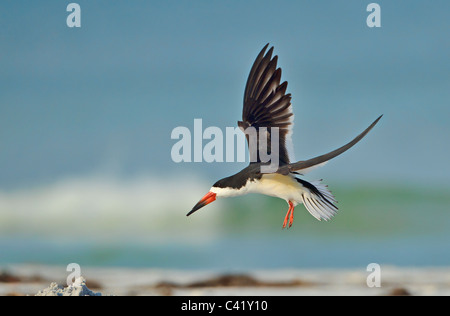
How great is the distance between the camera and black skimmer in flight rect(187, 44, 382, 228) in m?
5.17

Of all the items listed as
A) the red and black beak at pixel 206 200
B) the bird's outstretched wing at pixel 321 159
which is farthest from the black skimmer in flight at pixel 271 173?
the bird's outstretched wing at pixel 321 159

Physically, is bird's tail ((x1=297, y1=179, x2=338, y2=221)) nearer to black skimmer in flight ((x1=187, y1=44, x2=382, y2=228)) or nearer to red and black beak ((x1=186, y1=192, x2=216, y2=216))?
black skimmer in flight ((x1=187, y1=44, x2=382, y2=228))

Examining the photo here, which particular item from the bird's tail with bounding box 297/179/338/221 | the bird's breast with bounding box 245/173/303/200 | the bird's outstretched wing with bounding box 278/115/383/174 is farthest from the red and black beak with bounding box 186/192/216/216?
the bird's tail with bounding box 297/179/338/221

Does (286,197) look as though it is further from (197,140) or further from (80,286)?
(80,286)

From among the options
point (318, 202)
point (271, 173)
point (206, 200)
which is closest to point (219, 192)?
point (206, 200)

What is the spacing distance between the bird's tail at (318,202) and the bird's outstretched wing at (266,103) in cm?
53

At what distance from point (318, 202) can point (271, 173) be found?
0.73 m

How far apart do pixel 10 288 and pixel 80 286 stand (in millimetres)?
2087

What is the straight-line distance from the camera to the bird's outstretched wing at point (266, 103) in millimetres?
5488

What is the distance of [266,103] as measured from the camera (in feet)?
18.3

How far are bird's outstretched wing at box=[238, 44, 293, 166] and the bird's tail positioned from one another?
531 mm

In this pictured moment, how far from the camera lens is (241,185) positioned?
5.13 m

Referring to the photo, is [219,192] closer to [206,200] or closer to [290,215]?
[206,200]
